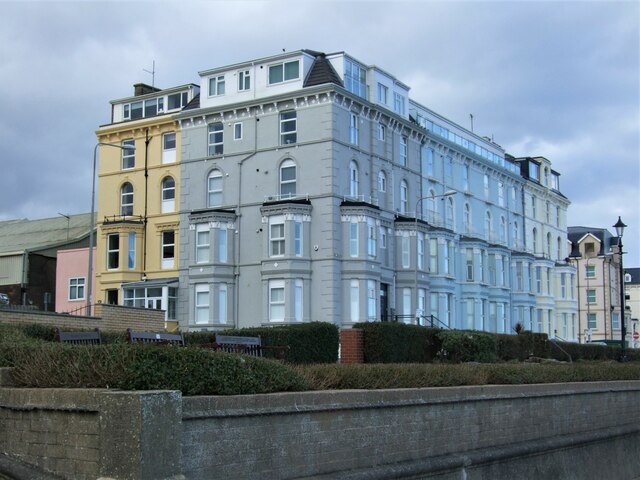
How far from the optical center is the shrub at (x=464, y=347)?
32.9 m

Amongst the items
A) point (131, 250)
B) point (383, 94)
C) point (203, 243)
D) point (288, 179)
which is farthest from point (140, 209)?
point (383, 94)

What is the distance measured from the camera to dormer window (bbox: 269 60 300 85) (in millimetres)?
44812

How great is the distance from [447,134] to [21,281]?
95.7ft

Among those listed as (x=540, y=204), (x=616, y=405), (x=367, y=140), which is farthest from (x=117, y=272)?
(x=540, y=204)

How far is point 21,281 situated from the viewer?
54.4 m

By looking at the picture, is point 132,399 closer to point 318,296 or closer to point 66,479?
point 66,479

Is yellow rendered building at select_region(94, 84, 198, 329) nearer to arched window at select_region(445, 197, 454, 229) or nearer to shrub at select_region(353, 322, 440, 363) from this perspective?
arched window at select_region(445, 197, 454, 229)

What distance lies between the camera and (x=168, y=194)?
159 feet

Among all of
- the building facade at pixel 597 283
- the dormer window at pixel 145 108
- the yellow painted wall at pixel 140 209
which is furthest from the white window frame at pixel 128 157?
the building facade at pixel 597 283

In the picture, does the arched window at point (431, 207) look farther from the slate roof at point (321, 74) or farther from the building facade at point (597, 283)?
the building facade at point (597, 283)

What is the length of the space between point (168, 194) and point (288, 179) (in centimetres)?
806

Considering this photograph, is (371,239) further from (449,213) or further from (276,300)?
(449,213)

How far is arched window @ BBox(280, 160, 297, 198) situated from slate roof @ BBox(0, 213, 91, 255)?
2016 centimetres

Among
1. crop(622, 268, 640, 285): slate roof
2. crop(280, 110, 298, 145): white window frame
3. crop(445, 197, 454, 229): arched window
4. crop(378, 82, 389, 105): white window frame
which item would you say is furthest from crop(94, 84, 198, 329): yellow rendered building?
crop(622, 268, 640, 285): slate roof
